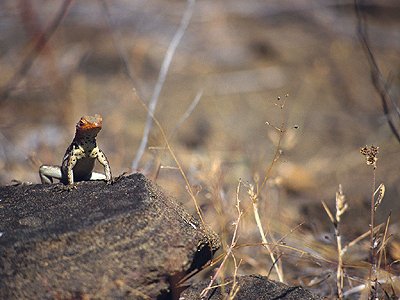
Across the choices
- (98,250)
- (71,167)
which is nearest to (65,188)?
(71,167)

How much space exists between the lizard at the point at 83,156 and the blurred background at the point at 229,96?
118 centimetres

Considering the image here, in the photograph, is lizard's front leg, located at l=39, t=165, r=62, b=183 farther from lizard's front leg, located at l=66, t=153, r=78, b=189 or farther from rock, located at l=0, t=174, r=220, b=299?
rock, located at l=0, t=174, r=220, b=299

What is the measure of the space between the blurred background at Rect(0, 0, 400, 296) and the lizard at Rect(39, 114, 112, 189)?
1177 millimetres

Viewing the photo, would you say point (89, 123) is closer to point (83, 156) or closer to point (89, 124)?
point (89, 124)

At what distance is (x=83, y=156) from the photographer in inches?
136

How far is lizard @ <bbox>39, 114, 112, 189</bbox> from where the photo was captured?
3271mm

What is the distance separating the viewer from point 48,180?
3781 mm

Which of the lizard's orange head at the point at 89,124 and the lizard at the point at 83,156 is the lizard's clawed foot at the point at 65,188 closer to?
the lizard at the point at 83,156

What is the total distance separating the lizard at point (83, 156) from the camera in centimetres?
327

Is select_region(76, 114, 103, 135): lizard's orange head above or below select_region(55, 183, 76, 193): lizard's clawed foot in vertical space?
above

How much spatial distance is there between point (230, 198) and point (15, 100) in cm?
415

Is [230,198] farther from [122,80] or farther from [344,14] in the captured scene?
[344,14]

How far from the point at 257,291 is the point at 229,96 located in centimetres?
603

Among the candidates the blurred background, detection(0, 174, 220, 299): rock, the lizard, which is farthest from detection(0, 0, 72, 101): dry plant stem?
detection(0, 174, 220, 299): rock
